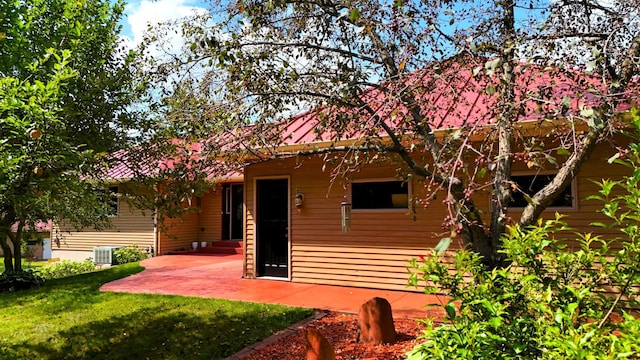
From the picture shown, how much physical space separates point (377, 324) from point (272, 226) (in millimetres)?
4573

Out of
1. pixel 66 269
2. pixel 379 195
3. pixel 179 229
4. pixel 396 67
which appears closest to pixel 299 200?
pixel 379 195

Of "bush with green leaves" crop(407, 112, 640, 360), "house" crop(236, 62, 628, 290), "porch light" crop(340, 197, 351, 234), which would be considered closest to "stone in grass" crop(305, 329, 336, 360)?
"bush with green leaves" crop(407, 112, 640, 360)

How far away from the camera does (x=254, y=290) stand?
24.4 ft

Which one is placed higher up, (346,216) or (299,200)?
(299,200)

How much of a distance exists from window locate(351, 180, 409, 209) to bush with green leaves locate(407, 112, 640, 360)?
4922mm

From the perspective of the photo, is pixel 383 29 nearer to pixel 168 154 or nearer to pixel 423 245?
pixel 168 154

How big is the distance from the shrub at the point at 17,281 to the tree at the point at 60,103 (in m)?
4.14

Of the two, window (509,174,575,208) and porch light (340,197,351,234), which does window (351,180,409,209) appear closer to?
porch light (340,197,351,234)

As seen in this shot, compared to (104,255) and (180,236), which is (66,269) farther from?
(180,236)

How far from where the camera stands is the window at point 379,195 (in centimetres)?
739

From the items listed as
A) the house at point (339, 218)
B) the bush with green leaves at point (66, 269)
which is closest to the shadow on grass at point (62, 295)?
the bush with green leaves at point (66, 269)

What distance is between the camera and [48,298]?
7035 millimetres

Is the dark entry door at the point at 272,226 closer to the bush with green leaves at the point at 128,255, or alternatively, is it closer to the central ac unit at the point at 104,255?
the bush with green leaves at the point at 128,255

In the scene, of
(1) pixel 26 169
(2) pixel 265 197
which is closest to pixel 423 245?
(2) pixel 265 197
